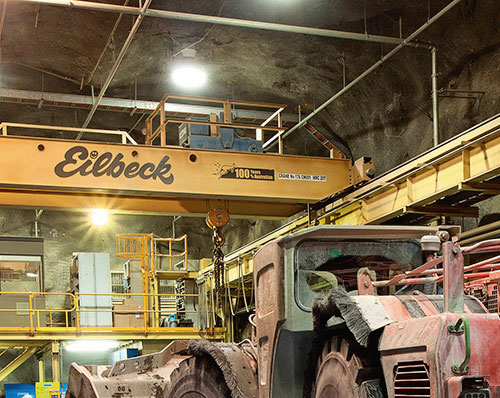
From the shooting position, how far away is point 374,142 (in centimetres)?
2003

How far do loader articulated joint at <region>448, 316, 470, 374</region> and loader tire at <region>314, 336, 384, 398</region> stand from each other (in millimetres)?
733

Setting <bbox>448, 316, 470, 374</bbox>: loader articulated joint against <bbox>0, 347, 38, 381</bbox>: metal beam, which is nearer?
<bbox>448, 316, 470, 374</bbox>: loader articulated joint

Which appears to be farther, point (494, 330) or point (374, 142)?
point (374, 142)

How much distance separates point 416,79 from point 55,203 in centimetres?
889

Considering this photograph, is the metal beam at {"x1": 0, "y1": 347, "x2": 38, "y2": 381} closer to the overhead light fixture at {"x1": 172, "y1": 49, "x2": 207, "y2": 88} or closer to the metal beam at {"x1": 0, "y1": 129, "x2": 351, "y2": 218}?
the overhead light fixture at {"x1": 172, "y1": 49, "x2": 207, "y2": 88}

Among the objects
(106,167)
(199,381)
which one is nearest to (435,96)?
(106,167)

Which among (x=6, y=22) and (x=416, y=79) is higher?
(x=6, y=22)

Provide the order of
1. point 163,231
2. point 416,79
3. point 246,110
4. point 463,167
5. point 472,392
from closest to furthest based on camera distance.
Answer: point 472,392
point 463,167
point 416,79
point 246,110
point 163,231

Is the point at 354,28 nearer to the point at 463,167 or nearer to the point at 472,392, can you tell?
the point at 463,167

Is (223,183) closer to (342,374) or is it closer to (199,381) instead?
(199,381)

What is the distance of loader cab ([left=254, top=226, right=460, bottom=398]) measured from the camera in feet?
18.9

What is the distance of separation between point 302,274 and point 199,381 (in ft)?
5.84

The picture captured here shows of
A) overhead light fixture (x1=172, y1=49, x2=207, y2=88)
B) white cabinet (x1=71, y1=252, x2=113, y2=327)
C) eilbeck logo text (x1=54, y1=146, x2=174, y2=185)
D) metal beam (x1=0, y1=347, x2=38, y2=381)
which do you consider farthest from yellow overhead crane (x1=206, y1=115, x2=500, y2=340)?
white cabinet (x1=71, y1=252, x2=113, y2=327)

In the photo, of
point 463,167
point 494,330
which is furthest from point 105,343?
point 494,330
